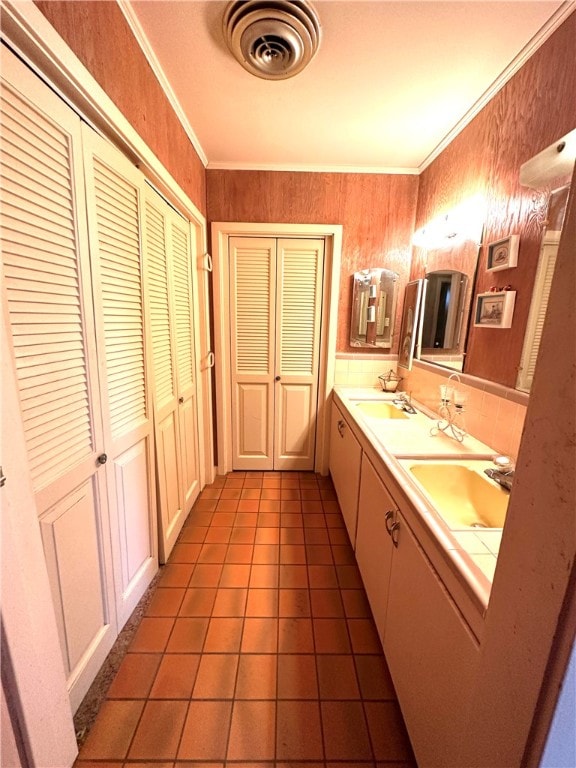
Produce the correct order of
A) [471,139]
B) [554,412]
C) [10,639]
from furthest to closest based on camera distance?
1. [471,139]
2. [10,639]
3. [554,412]

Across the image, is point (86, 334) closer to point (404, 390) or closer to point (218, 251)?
point (218, 251)

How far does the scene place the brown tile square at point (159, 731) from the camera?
3.18ft

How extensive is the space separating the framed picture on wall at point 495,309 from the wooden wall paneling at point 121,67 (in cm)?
171

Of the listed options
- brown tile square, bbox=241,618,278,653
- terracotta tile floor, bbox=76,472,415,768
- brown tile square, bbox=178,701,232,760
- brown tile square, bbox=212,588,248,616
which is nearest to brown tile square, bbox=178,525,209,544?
terracotta tile floor, bbox=76,472,415,768

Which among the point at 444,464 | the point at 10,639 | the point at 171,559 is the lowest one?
the point at 171,559

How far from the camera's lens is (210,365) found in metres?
2.47

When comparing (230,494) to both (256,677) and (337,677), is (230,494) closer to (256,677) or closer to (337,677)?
(256,677)

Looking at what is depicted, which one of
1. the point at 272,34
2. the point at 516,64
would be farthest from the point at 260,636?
the point at 516,64

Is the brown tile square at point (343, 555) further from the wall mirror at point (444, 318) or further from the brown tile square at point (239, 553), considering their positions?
the wall mirror at point (444, 318)

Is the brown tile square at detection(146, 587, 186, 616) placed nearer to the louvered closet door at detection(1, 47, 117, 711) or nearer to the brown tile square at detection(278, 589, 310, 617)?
the louvered closet door at detection(1, 47, 117, 711)

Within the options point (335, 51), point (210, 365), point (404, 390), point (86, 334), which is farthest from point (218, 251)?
point (404, 390)

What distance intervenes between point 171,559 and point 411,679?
1357 mm

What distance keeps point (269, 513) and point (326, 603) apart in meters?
0.78

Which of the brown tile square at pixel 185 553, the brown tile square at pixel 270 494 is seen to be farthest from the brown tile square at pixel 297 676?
the brown tile square at pixel 270 494
